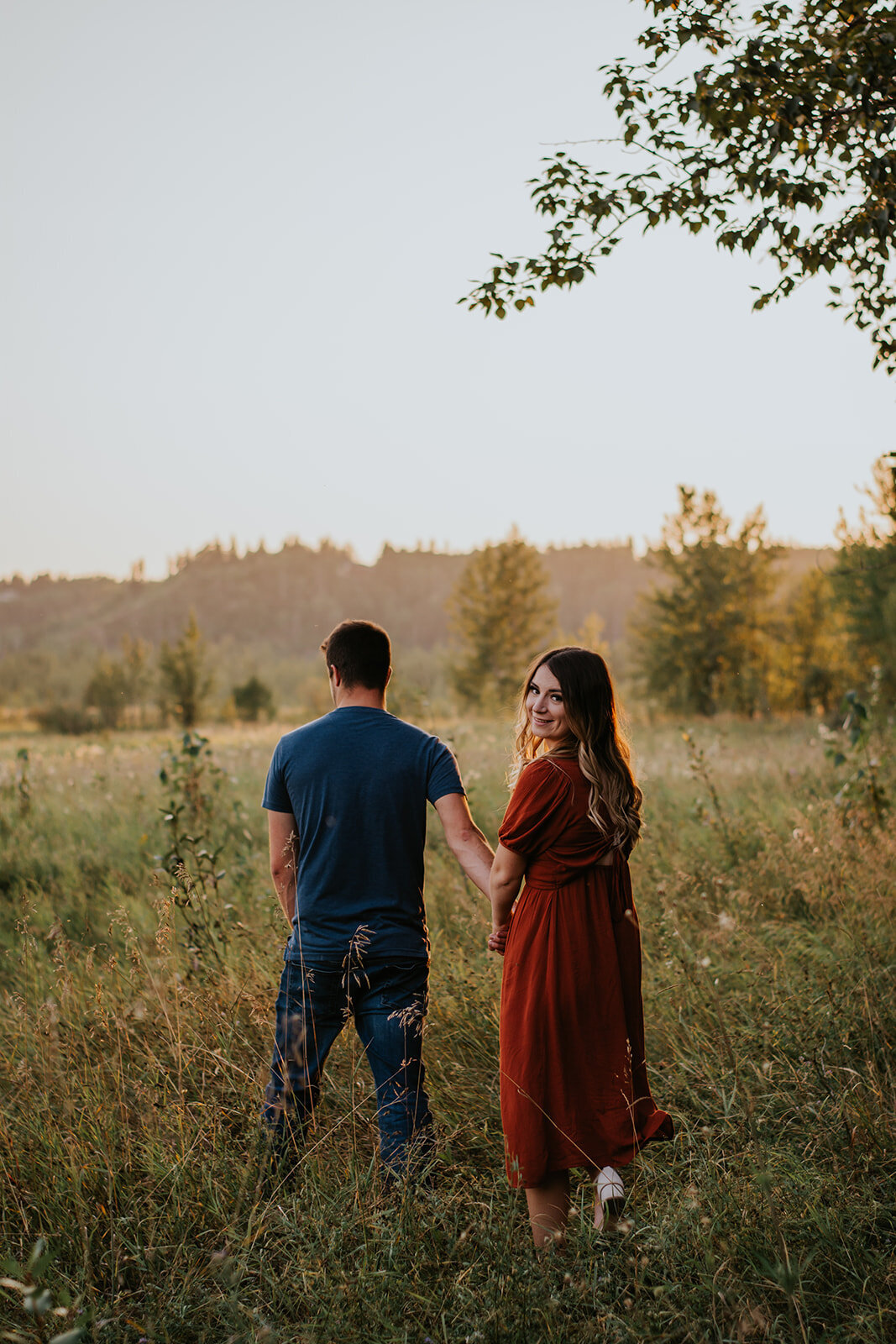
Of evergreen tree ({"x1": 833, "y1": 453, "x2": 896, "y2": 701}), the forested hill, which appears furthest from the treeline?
the forested hill

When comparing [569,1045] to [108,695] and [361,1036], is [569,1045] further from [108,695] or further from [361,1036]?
Answer: [108,695]

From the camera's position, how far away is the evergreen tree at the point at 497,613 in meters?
45.0

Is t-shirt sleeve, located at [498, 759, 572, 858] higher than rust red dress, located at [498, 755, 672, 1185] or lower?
higher

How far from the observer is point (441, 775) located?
10.2ft

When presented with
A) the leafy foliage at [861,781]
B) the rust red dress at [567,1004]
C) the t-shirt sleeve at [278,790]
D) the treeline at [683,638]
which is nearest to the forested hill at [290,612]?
the treeline at [683,638]

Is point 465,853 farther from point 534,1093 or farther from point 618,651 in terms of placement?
point 618,651

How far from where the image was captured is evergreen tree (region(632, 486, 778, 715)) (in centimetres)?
3388

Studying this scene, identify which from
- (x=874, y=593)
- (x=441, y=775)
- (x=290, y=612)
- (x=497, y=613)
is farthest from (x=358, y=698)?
(x=290, y=612)

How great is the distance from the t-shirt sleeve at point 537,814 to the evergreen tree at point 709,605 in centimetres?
3183

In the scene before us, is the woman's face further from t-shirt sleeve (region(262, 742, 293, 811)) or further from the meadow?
the meadow

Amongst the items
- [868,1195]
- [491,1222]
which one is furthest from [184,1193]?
[868,1195]

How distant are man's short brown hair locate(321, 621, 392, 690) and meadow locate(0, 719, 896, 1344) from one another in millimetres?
1091

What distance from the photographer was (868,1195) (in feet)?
8.55

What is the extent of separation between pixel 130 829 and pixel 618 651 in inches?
2226
